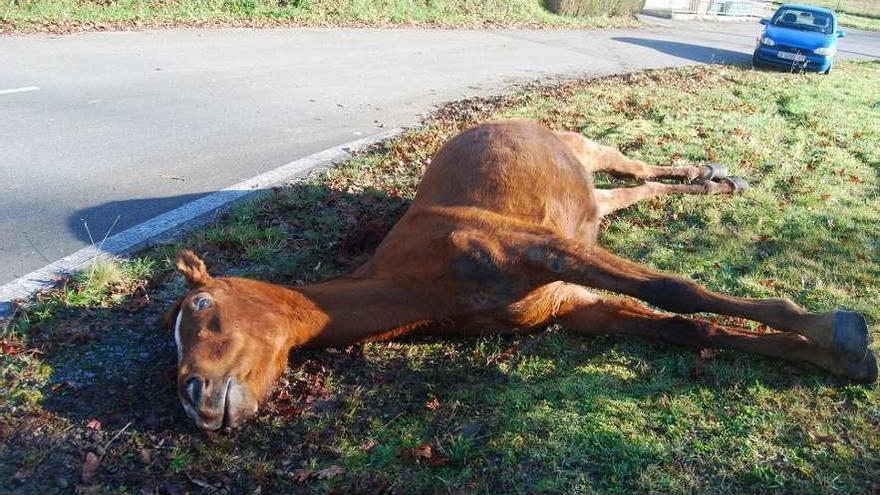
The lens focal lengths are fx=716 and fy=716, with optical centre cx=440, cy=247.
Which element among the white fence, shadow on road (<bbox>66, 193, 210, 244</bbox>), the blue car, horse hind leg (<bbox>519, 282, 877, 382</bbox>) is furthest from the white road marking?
the white fence

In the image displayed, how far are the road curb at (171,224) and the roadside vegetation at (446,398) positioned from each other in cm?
23

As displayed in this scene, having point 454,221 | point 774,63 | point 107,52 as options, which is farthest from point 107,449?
point 774,63

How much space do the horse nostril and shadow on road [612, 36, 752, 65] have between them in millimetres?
18028

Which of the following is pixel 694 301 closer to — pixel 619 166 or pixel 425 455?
pixel 425 455

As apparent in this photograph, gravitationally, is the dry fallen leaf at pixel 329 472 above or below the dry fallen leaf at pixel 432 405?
below

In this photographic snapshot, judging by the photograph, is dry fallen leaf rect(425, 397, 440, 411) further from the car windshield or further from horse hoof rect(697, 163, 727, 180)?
the car windshield

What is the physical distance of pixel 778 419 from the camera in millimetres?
3801

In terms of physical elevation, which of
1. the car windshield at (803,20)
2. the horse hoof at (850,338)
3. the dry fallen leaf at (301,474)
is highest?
the car windshield at (803,20)

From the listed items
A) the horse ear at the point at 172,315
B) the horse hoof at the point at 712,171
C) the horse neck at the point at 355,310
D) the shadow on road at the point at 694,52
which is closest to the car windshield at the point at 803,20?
the shadow on road at the point at 694,52

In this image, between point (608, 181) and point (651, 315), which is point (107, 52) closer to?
point (608, 181)

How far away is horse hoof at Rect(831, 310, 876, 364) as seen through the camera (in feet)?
13.0

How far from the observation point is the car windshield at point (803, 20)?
61.4 feet

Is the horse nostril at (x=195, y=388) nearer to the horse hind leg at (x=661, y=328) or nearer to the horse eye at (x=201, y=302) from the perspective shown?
the horse eye at (x=201, y=302)

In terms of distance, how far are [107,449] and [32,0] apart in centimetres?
1615
